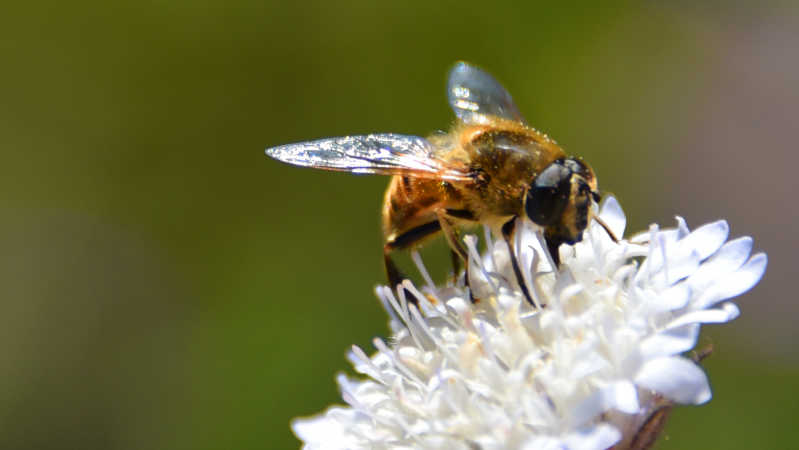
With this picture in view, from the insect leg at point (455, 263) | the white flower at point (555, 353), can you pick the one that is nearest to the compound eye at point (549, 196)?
the white flower at point (555, 353)

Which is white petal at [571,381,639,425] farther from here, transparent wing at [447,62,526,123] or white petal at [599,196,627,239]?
transparent wing at [447,62,526,123]

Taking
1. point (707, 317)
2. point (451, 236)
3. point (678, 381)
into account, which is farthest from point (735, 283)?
point (451, 236)

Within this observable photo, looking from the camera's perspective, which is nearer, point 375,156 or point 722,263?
point 722,263

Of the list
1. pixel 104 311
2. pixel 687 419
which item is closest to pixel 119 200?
pixel 104 311

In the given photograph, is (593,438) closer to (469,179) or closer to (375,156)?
(469,179)

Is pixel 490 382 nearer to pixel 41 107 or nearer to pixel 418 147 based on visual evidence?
pixel 418 147

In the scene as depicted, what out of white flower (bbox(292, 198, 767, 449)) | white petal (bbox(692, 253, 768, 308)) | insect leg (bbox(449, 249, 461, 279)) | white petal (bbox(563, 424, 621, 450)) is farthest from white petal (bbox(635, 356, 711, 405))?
insect leg (bbox(449, 249, 461, 279))
